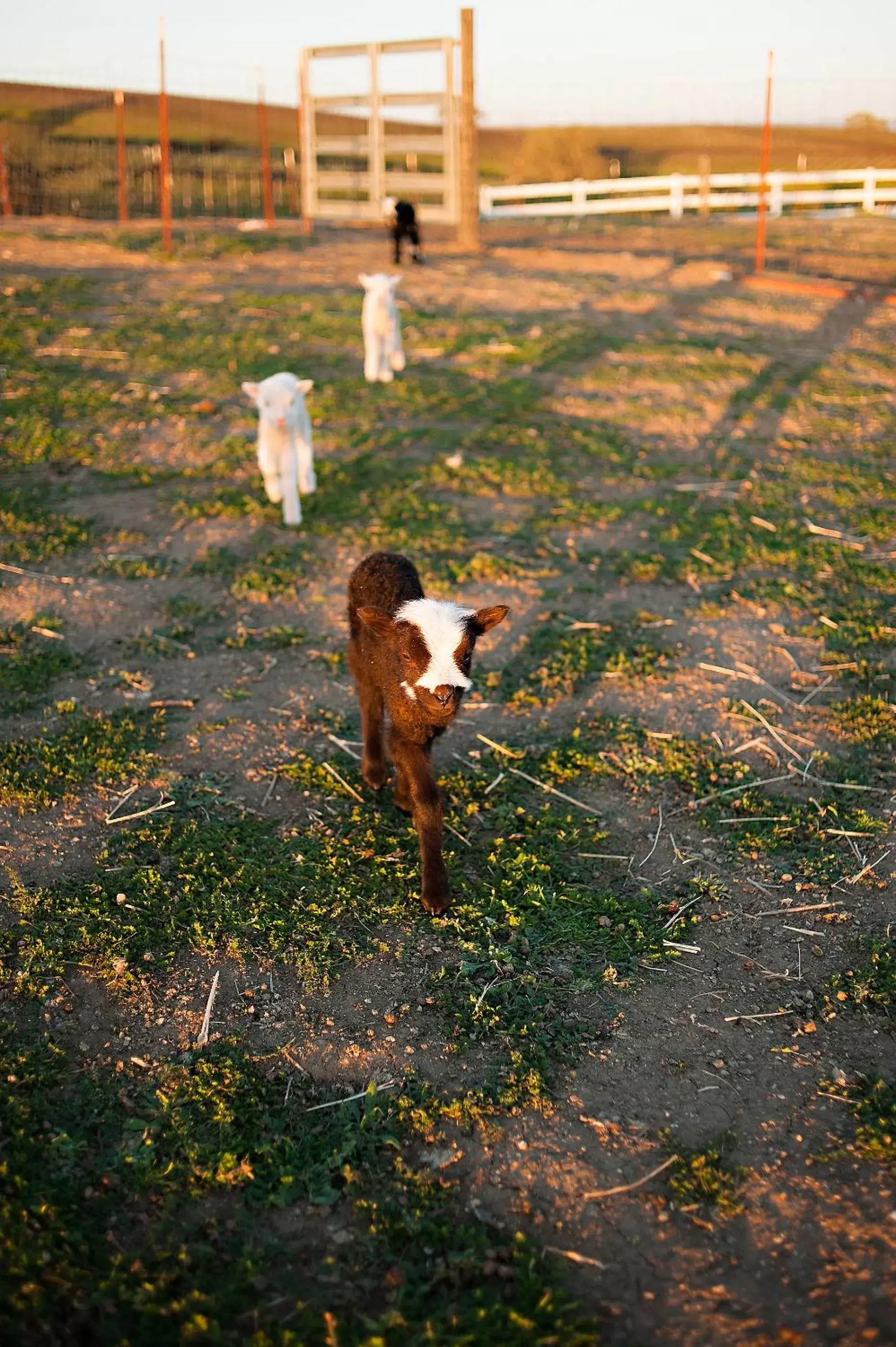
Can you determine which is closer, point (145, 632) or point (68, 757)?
point (68, 757)

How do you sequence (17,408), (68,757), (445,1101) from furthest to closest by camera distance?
(17,408)
(68,757)
(445,1101)

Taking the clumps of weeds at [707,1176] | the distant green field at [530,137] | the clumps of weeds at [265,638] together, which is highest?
the distant green field at [530,137]

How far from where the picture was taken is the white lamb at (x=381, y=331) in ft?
44.1

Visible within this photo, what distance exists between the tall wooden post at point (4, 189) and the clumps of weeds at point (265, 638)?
23042 mm

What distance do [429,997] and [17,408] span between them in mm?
10606

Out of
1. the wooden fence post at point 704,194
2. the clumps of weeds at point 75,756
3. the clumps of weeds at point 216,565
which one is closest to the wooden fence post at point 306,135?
the wooden fence post at point 704,194

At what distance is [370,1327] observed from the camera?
3.21 m

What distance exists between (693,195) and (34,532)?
35.1m

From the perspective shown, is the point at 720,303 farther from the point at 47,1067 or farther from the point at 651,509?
the point at 47,1067

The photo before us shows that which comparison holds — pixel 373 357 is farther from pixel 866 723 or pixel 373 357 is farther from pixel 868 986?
pixel 868 986

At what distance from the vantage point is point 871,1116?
4.01 m

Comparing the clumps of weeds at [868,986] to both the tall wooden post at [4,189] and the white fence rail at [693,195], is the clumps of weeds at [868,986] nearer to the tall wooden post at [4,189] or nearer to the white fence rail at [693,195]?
the tall wooden post at [4,189]

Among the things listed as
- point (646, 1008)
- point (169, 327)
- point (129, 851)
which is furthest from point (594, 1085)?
point (169, 327)

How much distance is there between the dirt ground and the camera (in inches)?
138
